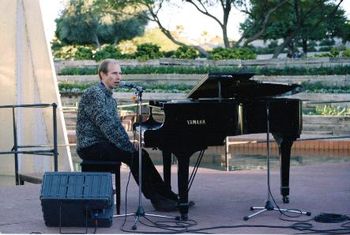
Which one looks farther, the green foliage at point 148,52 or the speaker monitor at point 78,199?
the green foliage at point 148,52

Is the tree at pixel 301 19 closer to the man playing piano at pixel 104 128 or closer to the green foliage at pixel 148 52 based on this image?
the green foliage at pixel 148 52

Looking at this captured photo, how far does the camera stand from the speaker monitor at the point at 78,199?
6.45 m

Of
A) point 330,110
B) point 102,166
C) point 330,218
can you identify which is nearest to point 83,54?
point 330,110

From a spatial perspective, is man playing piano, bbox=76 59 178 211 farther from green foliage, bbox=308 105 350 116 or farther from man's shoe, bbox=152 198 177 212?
green foliage, bbox=308 105 350 116

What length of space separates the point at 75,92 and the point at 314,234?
22712mm

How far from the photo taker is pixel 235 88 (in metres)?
7.19

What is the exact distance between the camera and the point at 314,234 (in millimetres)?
6391

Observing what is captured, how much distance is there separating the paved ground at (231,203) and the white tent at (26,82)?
1612 millimetres

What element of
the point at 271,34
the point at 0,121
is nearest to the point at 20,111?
the point at 0,121

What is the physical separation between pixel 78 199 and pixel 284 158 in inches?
99.2

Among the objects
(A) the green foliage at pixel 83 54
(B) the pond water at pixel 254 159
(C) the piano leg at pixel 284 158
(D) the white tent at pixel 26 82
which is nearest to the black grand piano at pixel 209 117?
(C) the piano leg at pixel 284 158

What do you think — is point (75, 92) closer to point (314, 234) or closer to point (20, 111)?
point (20, 111)

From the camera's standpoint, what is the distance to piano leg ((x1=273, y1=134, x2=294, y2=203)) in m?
7.84

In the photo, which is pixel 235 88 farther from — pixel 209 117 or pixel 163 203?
pixel 163 203
